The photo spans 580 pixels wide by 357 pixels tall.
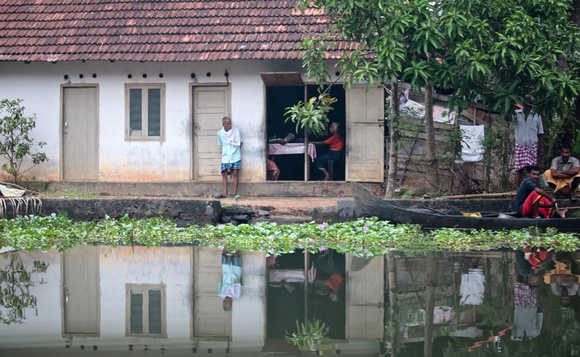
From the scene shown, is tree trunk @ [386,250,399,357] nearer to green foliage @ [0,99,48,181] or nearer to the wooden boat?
the wooden boat

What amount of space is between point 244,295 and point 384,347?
197 centimetres

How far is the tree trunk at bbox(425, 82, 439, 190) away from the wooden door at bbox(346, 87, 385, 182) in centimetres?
Result: 193

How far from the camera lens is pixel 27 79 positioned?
55.4ft

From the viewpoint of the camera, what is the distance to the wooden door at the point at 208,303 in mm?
5160

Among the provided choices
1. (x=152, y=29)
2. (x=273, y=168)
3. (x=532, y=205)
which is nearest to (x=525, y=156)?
(x=532, y=205)

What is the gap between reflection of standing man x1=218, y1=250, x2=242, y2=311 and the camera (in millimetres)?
6273

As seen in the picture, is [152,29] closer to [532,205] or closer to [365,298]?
[532,205]

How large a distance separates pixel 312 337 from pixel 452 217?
6.42 m

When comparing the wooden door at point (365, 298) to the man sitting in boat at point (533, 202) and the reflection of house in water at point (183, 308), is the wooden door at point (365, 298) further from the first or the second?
the man sitting in boat at point (533, 202)

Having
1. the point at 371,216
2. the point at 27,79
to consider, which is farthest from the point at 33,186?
the point at 371,216

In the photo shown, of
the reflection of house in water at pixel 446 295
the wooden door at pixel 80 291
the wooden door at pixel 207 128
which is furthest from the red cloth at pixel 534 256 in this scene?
the wooden door at pixel 207 128

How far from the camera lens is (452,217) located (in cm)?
1087

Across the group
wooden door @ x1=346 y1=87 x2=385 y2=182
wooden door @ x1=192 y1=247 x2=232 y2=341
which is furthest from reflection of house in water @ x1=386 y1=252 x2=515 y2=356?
wooden door @ x1=346 y1=87 x2=385 y2=182

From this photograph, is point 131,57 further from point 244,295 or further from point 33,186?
point 244,295
